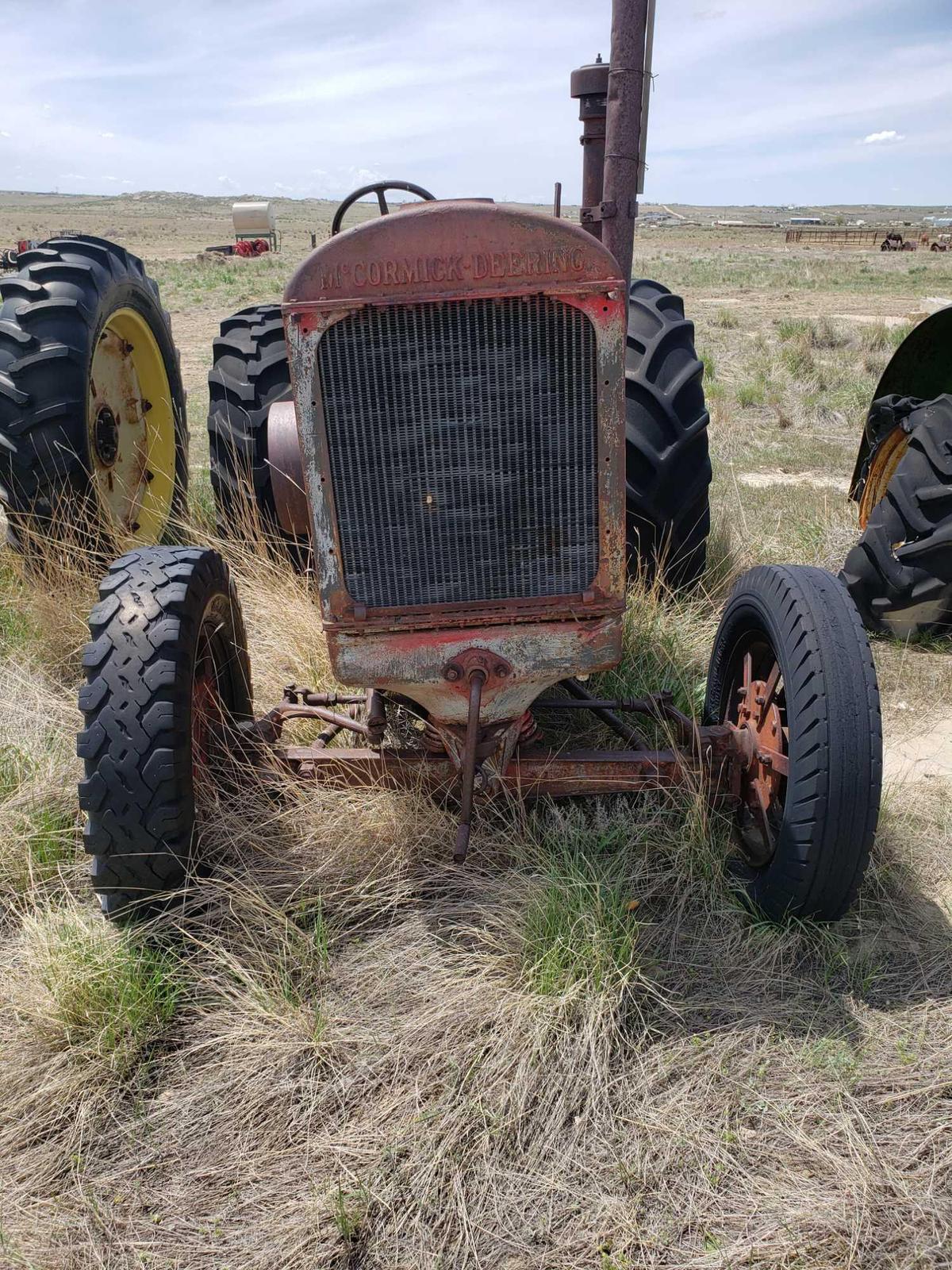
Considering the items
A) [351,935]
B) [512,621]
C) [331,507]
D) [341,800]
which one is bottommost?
[351,935]

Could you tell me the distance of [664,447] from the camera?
13.3 feet

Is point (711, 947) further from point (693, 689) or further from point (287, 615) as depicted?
point (287, 615)

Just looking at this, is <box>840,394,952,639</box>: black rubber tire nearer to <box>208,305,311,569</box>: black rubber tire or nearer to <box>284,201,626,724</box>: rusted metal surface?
<box>284,201,626,724</box>: rusted metal surface

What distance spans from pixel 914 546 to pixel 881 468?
3.76 feet

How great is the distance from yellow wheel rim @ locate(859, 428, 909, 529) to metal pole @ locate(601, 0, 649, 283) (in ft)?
7.36

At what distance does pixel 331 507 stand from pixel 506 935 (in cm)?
124

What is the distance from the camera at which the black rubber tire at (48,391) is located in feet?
13.8

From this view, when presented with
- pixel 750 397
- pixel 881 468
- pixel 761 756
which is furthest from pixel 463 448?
pixel 750 397

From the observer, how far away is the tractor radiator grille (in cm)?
244

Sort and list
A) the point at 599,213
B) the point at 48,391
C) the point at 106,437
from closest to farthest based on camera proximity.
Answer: the point at 599,213 < the point at 48,391 < the point at 106,437

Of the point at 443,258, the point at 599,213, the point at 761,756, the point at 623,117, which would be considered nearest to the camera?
the point at 443,258

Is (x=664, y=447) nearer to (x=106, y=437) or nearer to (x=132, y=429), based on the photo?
(x=106, y=437)

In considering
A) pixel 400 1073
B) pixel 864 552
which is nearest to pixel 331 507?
pixel 400 1073

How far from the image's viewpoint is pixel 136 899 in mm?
2650
